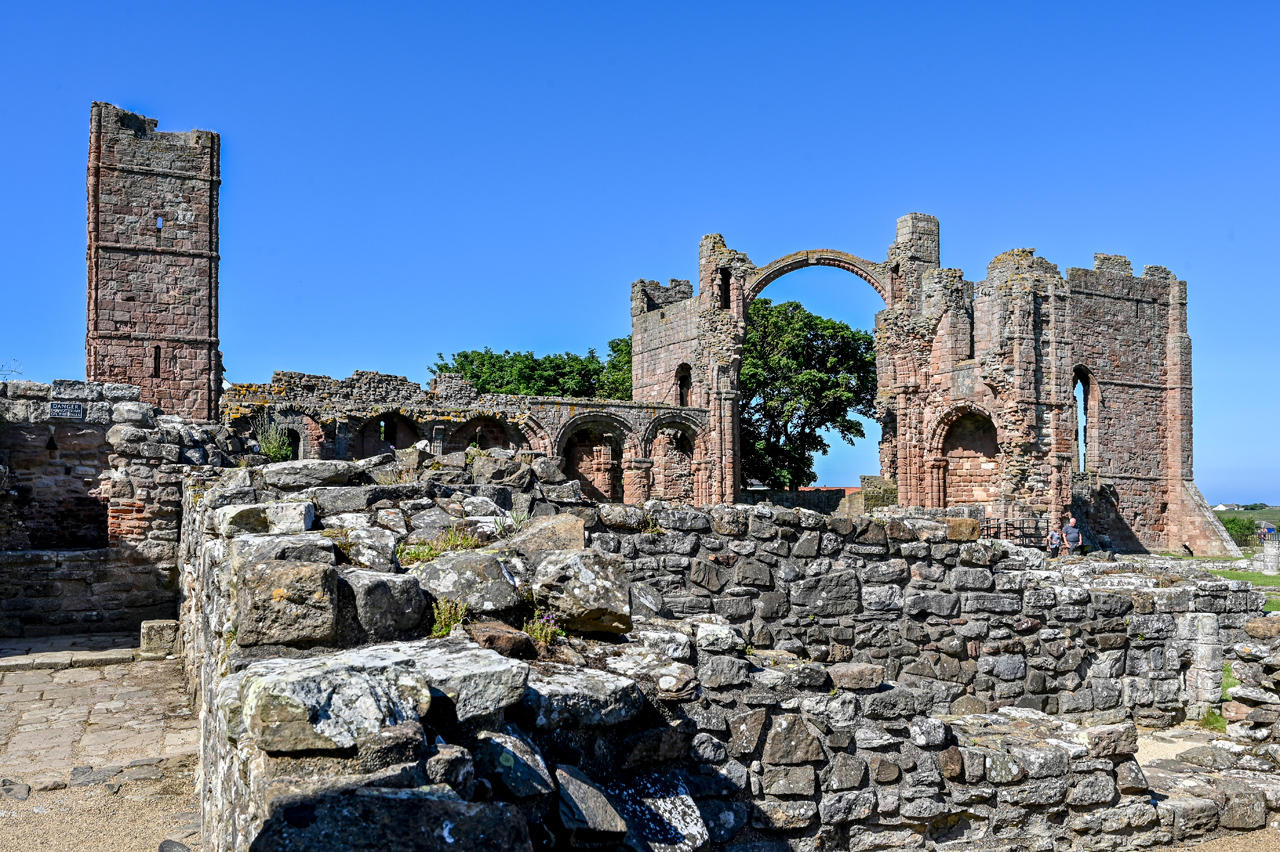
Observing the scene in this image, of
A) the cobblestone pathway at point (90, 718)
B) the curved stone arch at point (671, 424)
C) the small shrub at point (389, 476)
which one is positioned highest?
the curved stone arch at point (671, 424)

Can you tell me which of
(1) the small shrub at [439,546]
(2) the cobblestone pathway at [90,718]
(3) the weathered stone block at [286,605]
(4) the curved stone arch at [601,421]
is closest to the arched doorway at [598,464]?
(4) the curved stone arch at [601,421]

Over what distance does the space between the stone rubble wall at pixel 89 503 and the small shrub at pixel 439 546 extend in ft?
23.0

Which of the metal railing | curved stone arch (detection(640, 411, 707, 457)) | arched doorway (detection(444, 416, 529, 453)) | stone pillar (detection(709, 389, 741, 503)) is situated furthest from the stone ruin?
stone pillar (detection(709, 389, 741, 503))

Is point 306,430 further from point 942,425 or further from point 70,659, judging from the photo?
point 942,425

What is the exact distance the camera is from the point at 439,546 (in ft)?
14.3

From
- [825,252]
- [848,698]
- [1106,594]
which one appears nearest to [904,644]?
[1106,594]

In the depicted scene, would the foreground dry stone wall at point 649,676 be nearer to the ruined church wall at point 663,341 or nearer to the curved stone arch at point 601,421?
the curved stone arch at point 601,421

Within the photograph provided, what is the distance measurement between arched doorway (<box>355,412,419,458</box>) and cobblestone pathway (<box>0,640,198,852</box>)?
54.1 feet

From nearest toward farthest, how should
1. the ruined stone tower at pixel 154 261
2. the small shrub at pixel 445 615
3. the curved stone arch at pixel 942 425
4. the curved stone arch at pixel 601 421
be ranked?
the small shrub at pixel 445 615
the ruined stone tower at pixel 154 261
the curved stone arch at pixel 942 425
the curved stone arch at pixel 601 421

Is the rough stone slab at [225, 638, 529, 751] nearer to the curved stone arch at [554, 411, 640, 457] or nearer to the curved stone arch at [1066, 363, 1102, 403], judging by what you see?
the curved stone arch at [554, 411, 640, 457]

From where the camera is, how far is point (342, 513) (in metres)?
4.81

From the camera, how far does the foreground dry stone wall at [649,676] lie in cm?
217

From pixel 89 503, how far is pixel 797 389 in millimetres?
28522

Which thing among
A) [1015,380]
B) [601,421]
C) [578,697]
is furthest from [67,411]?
[1015,380]
